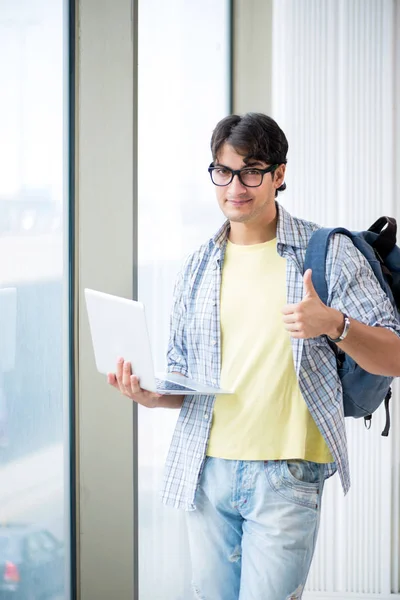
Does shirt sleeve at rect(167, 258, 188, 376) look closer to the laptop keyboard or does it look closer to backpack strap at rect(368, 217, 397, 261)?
the laptop keyboard

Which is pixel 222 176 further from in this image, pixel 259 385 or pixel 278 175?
pixel 259 385

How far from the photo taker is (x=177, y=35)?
2258 millimetres

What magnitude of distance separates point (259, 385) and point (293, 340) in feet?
0.40

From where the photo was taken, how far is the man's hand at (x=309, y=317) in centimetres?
137

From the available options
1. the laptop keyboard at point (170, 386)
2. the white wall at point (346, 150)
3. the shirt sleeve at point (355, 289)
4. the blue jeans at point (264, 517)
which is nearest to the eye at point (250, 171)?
the shirt sleeve at point (355, 289)

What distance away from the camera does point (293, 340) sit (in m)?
1.51

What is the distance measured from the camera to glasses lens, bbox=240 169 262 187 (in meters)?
1.58

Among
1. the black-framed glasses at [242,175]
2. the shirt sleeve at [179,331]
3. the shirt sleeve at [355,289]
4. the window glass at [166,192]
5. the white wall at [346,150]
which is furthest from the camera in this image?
the white wall at [346,150]

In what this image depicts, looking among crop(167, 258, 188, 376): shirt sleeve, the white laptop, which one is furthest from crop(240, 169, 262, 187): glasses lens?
the white laptop

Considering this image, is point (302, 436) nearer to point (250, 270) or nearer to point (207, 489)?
point (207, 489)

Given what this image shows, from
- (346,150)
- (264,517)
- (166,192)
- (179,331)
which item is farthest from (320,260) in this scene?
(346,150)

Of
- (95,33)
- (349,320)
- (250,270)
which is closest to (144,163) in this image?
(95,33)

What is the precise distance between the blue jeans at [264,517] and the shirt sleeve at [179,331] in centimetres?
25

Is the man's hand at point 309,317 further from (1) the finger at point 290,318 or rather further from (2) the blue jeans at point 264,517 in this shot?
(2) the blue jeans at point 264,517
